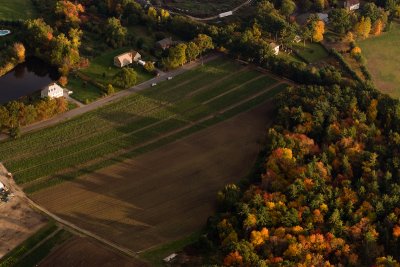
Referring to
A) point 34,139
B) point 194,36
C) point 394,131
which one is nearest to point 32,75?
point 34,139

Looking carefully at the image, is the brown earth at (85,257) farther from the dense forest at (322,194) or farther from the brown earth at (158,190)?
the dense forest at (322,194)

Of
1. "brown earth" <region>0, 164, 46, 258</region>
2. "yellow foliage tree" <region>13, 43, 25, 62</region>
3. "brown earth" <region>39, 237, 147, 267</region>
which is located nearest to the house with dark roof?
"yellow foliage tree" <region>13, 43, 25, 62</region>

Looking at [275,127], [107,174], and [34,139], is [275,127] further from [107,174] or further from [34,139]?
[34,139]

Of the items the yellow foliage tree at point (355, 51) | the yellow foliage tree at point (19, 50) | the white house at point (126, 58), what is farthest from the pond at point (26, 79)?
the yellow foliage tree at point (355, 51)

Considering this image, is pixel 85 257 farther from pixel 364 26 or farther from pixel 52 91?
pixel 364 26

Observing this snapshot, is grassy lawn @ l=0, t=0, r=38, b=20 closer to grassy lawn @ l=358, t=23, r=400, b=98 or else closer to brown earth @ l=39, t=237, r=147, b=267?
brown earth @ l=39, t=237, r=147, b=267

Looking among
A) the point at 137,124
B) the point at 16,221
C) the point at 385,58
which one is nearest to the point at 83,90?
the point at 137,124

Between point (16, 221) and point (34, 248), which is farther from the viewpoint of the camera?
point (16, 221)
